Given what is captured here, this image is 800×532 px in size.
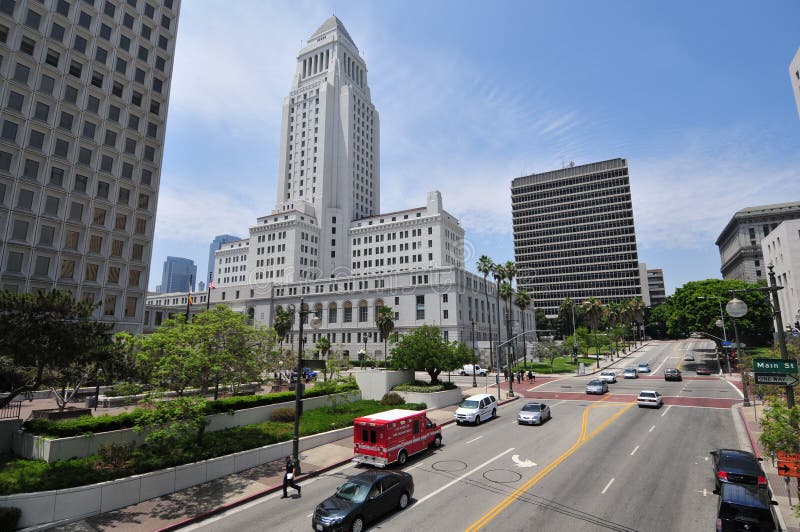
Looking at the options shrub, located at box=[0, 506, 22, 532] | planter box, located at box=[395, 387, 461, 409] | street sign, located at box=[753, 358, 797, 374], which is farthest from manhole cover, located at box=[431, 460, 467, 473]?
shrub, located at box=[0, 506, 22, 532]

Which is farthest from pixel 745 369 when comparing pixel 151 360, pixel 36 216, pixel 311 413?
pixel 36 216

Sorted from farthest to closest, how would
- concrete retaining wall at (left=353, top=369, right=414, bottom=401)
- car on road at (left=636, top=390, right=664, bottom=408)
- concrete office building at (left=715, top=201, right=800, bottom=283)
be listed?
concrete office building at (left=715, top=201, right=800, bottom=283) < concrete retaining wall at (left=353, top=369, right=414, bottom=401) < car on road at (left=636, top=390, right=664, bottom=408)

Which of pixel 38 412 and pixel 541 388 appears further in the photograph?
pixel 541 388

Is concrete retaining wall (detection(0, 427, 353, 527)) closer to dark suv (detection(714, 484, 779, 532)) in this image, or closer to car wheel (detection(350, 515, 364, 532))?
car wheel (detection(350, 515, 364, 532))

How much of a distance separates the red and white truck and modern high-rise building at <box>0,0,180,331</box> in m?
41.3

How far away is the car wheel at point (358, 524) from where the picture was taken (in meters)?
13.9

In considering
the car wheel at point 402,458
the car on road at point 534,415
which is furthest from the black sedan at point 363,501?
the car on road at point 534,415

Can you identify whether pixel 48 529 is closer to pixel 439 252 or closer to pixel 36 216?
pixel 36 216

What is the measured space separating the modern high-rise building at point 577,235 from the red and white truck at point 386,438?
154859 millimetres

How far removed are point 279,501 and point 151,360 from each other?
9.89m

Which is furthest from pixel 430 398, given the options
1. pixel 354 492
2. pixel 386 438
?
pixel 354 492

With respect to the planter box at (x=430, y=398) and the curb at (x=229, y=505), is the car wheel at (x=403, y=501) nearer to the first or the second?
the curb at (x=229, y=505)

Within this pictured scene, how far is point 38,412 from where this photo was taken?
83.2 ft

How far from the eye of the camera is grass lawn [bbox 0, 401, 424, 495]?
16094 millimetres
